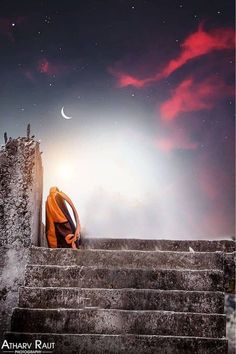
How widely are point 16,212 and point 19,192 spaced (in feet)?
0.90

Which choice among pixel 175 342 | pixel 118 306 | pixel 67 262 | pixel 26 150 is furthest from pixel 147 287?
pixel 26 150

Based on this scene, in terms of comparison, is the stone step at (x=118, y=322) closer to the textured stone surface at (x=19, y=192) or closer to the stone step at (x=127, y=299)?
the stone step at (x=127, y=299)

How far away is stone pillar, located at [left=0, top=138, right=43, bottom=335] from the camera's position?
520 cm

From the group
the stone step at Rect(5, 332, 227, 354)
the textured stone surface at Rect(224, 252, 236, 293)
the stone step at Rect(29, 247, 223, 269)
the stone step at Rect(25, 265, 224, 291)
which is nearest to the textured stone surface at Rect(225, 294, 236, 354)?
the textured stone surface at Rect(224, 252, 236, 293)

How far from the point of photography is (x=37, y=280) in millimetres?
4973

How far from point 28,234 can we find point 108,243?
71.3 inches

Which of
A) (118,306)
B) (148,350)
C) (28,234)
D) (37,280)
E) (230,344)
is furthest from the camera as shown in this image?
(230,344)

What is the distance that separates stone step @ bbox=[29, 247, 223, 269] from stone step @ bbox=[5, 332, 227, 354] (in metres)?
0.95

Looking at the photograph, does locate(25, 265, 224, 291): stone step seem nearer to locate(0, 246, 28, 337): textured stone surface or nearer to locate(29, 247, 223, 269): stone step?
locate(29, 247, 223, 269): stone step

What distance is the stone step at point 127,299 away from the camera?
466 cm

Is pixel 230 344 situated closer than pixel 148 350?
No

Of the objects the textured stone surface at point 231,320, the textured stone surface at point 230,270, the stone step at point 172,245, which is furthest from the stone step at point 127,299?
the textured stone surface at point 231,320

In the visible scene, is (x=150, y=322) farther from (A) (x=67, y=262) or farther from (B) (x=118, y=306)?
(A) (x=67, y=262)

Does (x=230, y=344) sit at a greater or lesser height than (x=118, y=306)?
lesser
